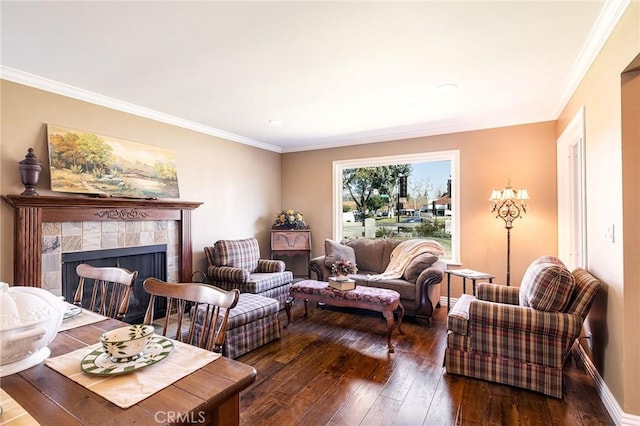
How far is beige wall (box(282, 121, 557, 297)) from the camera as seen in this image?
13.2ft

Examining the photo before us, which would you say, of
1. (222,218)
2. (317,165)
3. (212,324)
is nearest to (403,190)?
(317,165)

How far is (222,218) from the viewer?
487cm

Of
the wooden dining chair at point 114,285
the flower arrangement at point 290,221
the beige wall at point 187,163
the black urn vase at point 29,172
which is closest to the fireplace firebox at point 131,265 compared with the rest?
the beige wall at point 187,163

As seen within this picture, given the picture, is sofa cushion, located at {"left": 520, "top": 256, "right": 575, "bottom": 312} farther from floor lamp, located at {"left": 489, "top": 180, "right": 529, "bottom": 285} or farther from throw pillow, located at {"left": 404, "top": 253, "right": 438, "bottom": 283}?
floor lamp, located at {"left": 489, "top": 180, "right": 529, "bottom": 285}

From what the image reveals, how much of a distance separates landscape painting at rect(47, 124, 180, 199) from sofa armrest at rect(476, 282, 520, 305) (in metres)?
3.80

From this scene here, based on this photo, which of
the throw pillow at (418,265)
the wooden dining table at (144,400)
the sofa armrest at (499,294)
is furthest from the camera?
the throw pillow at (418,265)

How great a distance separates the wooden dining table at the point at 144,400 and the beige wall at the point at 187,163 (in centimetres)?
254

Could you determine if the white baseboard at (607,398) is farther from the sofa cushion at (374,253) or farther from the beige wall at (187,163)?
the beige wall at (187,163)

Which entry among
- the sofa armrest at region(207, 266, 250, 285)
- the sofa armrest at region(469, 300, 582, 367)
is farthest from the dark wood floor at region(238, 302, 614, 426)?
the sofa armrest at region(207, 266, 250, 285)

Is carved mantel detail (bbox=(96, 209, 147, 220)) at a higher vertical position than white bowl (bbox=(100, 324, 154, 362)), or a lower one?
higher

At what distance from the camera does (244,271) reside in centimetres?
399

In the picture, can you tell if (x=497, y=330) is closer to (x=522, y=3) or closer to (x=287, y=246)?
(x=522, y=3)

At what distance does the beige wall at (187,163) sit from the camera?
9.16ft

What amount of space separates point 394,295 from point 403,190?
235cm
